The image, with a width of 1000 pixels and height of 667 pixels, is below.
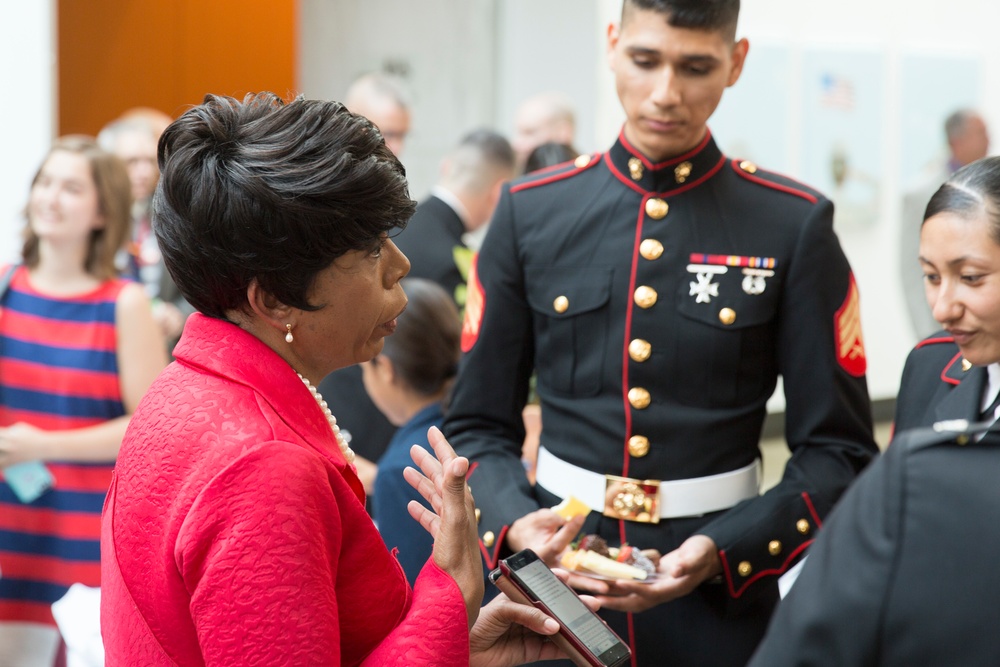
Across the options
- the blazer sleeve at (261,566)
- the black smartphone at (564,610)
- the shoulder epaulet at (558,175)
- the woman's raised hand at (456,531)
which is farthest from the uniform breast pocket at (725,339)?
the blazer sleeve at (261,566)

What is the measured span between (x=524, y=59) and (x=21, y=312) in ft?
15.5

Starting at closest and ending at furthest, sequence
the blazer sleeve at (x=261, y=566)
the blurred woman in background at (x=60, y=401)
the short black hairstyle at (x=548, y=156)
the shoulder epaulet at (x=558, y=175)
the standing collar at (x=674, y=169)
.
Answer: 1. the blazer sleeve at (x=261, y=566)
2. the standing collar at (x=674, y=169)
3. the shoulder epaulet at (x=558, y=175)
4. the blurred woman in background at (x=60, y=401)
5. the short black hairstyle at (x=548, y=156)

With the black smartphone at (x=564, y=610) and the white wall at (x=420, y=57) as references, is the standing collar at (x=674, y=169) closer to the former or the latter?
the black smartphone at (x=564, y=610)

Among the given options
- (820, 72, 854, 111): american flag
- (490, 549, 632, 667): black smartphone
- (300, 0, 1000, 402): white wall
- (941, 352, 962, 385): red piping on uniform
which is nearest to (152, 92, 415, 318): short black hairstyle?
(490, 549, 632, 667): black smartphone

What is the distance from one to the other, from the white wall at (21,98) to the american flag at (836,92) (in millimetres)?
4836

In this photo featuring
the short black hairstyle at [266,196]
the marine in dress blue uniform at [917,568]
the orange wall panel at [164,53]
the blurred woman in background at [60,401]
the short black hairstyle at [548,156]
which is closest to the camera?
the marine in dress blue uniform at [917,568]

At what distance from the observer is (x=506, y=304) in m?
2.11

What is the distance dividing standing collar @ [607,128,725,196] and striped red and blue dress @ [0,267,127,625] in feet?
5.39

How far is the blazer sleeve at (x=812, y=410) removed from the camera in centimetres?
192

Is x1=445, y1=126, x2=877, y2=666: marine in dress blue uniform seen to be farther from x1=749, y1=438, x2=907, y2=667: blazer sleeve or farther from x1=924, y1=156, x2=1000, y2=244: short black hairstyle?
x1=749, y1=438, x2=907, y2=667: blazer sleeve

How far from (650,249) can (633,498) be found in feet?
1.38

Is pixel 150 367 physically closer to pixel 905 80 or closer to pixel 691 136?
pixel 691 136

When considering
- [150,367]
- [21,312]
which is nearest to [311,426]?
[150,367]

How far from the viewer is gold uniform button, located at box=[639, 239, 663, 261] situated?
6.64ft
